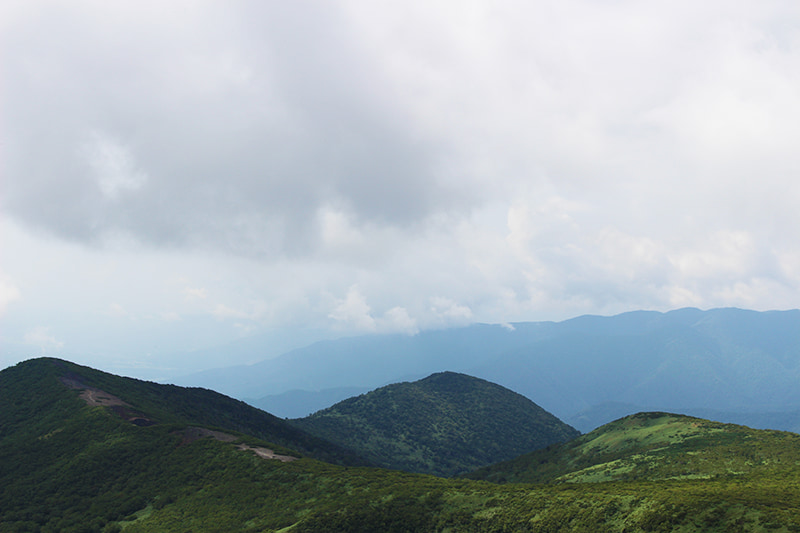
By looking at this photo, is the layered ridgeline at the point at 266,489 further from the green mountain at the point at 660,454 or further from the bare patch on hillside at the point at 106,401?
the green mountain at the point at 660,454

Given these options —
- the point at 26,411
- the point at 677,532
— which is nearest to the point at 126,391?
the point at 26,411

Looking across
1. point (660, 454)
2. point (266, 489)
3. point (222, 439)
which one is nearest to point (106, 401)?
point (222, 439)

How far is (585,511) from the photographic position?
39.5 meters

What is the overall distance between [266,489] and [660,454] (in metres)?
67.4

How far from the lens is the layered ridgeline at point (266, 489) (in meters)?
37.7

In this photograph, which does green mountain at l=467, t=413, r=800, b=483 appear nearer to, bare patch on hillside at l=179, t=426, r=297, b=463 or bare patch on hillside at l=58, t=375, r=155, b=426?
bare patch on hillside at l=179, t=426, r=297, b=463

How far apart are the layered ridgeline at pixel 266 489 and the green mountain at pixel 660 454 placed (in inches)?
26.5

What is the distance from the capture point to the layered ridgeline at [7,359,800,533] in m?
37.7

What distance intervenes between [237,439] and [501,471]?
253ft

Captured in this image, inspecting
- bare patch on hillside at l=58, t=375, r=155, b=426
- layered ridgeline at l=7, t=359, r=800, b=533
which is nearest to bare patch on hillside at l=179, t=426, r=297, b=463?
layered ridgeline at l=7, t=359, r=800, b=533

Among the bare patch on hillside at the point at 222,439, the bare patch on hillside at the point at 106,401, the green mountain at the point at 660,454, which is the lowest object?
the green mountain at the point at 660,454

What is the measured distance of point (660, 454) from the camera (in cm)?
7769

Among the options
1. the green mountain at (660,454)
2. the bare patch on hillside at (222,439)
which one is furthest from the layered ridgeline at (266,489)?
the green mountain at (660,454)

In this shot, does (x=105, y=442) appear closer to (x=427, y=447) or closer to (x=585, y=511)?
(x=585, y=511)
